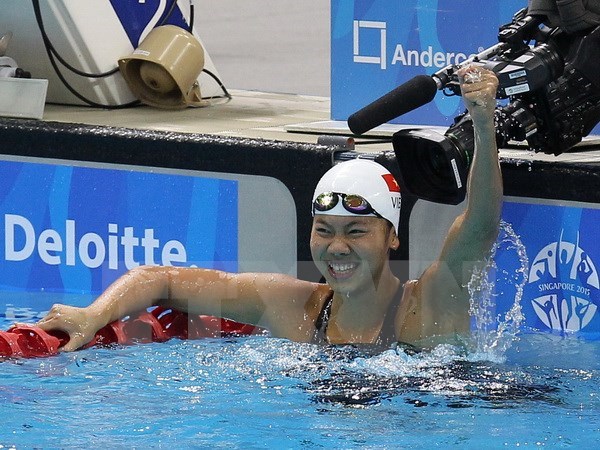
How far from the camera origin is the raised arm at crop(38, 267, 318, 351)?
445 cm

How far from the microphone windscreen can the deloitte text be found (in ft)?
3.90

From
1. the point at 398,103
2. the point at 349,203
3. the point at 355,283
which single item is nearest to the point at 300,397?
the point at 355,283

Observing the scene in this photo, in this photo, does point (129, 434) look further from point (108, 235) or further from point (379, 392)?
point (108, 235)

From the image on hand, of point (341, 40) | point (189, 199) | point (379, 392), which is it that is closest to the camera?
point (379, 392)

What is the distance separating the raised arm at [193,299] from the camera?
4.45 metres

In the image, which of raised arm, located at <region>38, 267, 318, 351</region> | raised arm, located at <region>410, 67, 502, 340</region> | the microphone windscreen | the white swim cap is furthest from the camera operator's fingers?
raised arm, located at <region>38, 267, 318, 351</region>

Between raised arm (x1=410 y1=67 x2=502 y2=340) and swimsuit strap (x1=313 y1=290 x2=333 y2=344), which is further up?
raised arm (x1=410 y1=67 x2=502 y2=340)

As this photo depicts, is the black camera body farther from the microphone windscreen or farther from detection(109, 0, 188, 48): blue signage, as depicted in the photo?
detection(109, 0, 188, 48): blue signage

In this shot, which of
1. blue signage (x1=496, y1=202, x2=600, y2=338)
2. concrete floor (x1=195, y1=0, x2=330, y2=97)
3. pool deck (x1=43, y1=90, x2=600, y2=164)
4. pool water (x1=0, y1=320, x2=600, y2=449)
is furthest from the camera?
concrete floor (x1=195, y1=0, x2=330, y2=97)

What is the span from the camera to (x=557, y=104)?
4.46m

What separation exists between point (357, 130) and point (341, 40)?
143 cm

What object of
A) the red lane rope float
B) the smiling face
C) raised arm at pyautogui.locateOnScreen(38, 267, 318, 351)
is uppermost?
the smiling face

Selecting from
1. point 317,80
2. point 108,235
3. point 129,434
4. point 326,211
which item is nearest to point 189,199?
point 108,235

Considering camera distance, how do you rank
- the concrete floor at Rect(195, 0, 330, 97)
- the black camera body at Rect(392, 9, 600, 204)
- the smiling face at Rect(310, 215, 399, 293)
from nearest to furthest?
the smiling face at Rect(310, 215, 399, 293), the black camera body at Rect(392, 9, 600, 204), the concrete floor at Rect(195, 0, 330, 97)
